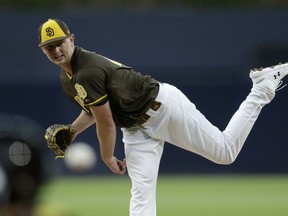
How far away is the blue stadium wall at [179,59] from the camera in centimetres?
1491

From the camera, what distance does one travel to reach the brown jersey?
5219 millimetres

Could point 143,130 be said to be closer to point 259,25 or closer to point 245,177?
point 245,177

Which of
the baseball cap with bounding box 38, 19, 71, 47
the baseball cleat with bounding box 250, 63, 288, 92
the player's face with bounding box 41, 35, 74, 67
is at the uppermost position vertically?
the baseball cap with bounding box 38, 19, 71, 47

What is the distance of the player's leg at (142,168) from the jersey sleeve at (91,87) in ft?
1.73

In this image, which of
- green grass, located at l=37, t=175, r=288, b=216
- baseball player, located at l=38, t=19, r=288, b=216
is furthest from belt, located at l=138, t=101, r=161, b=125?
green grass, located at l=37, t=175, r=288, b=216

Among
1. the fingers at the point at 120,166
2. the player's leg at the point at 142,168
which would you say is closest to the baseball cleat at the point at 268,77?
the player's leg at the point at 142,168

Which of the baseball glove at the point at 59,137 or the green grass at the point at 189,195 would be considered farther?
the green grass at the point at 189,195

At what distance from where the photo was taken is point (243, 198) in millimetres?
11141

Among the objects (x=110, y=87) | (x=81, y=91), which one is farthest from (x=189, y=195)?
(x=81, y=91)

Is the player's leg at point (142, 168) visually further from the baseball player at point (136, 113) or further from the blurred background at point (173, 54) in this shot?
the blurred background at point (173, 54)

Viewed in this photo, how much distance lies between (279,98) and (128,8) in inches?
171

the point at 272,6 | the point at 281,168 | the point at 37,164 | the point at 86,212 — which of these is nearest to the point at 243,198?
the point at 86,212

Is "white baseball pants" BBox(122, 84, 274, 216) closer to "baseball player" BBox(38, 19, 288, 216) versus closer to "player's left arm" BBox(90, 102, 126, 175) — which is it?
"baseball player" BBox(38, 19, 288, 216)

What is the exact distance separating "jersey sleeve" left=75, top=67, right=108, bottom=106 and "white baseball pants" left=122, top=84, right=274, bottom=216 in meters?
0.55
